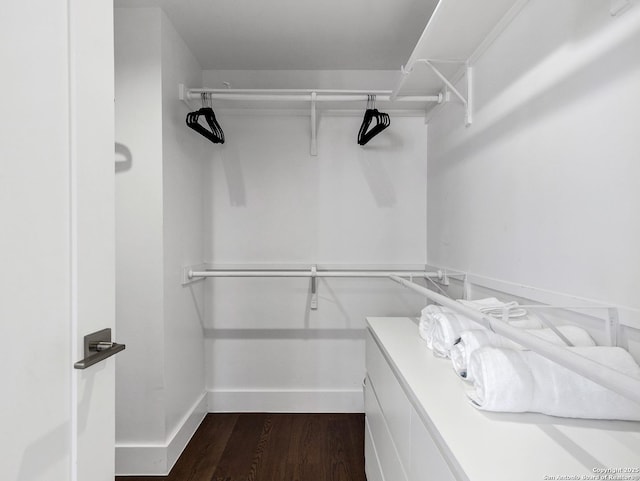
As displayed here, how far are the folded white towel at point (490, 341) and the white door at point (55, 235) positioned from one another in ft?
3.06

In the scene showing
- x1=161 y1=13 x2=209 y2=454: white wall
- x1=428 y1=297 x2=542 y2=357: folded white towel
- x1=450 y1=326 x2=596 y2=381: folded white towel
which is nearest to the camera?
x1=450 y1=326 x2=596 y2=381: folded white towel

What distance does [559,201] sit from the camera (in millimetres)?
1061

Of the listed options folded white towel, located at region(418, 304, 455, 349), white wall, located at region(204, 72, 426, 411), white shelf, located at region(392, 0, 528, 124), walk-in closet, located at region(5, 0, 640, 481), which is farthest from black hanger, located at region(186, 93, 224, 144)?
folded white towel, located at region(418, 304, 455, 349)

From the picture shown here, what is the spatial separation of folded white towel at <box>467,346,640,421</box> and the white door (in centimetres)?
88

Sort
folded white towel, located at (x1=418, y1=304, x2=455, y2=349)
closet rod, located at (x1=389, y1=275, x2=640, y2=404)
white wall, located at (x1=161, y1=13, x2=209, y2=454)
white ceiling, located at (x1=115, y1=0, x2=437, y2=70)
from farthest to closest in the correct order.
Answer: white wall, located at (x1=161, y1=13, x2=209, y2=454) < white ceiling, located at (x1=115, y1=0, x2=437, y2=70) < folded white towel, located at (x1=418, y1=304, x2=455, y2=349) < closet rod, located at (x1=389, y1=275, x2=640, y2=404)

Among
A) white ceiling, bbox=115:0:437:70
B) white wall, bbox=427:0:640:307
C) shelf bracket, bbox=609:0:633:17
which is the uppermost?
white ceiling, bbox=115:0:437:70

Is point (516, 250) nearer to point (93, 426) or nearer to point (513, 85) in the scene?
point (513, 85)

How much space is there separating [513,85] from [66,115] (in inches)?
56.7

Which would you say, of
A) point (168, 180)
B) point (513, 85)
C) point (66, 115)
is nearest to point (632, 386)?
point (66, 115)

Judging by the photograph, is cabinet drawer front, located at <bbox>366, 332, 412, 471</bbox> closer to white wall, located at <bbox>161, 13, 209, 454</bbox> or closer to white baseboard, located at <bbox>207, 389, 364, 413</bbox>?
white baseboard, located at <bbox>207, 389, 364, 413</bbox>

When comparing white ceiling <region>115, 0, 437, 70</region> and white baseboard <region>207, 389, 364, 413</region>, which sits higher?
white ceiling <region>115, 0, 437, 70</region>

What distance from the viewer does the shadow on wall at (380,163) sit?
241 cm

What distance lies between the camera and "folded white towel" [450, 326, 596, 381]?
36.1 inches

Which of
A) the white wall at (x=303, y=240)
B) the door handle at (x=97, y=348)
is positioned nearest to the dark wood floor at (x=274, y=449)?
the white wall at (x=303, y=240)
